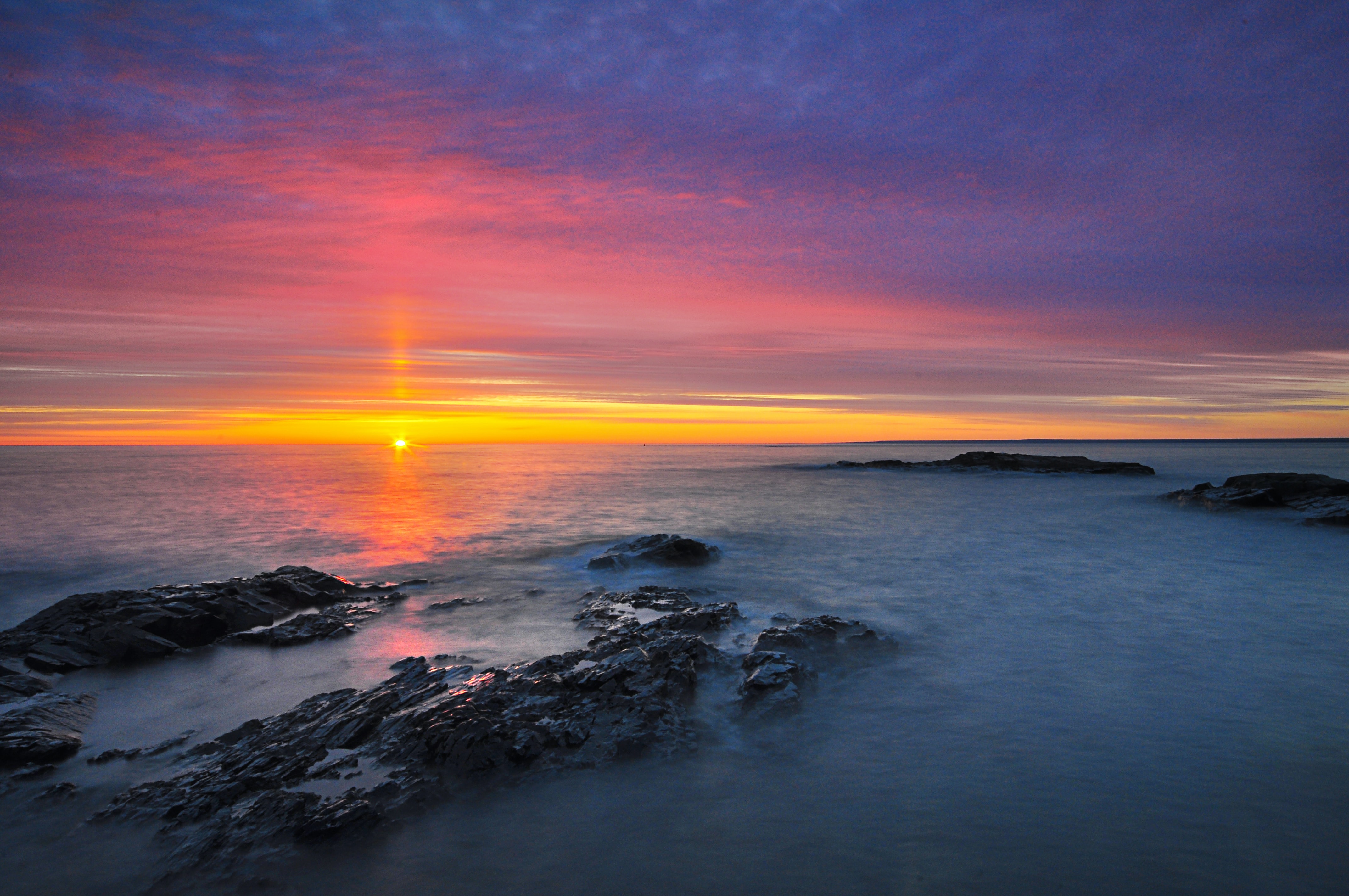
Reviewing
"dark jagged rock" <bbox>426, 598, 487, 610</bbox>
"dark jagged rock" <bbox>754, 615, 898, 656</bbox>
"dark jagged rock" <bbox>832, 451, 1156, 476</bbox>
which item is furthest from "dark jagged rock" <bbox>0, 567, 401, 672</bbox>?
"dark jagged rock" <bbox>832, 451, 1156, 476</bbox>

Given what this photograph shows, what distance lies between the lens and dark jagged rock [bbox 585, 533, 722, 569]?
16844 millimetres

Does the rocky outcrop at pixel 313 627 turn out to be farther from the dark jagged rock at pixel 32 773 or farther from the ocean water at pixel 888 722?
the dark jagged rock at pixel 32 773

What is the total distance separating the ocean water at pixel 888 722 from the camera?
186 inches

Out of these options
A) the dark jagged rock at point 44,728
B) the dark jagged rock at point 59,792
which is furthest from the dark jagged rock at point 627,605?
the dark jagged rock at point 59,792

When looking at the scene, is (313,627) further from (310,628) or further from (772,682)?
(772,682)

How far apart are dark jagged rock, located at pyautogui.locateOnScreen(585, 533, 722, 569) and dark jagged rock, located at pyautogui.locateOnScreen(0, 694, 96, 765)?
10317 mm

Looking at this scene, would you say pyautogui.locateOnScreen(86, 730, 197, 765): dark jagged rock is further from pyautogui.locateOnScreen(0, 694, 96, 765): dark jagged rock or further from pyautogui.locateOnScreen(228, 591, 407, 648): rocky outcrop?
pyautogui.locateOnScreen(228, 591, 407, 648): rocky outcrop

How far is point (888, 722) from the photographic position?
23.5ft

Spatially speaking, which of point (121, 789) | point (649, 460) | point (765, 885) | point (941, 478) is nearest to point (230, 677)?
point (121, 789)

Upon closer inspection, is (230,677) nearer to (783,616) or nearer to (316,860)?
(316,860)

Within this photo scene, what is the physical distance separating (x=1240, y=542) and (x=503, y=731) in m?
22.7

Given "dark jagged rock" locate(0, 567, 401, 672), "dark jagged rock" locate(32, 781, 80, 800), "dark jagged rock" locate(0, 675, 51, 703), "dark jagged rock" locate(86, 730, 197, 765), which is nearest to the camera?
"dark jagged rock" locate(32, 781, 80, 800)

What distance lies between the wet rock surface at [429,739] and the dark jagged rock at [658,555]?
7562 mm

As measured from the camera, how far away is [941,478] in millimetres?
52938
